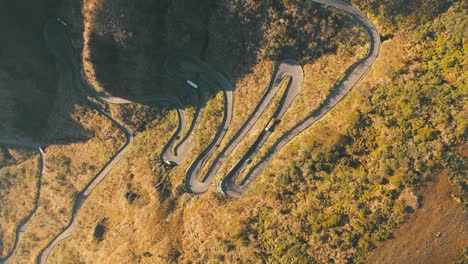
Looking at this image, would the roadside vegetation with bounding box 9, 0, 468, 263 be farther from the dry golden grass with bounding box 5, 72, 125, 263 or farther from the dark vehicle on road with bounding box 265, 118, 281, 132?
the dark vehicle on road with bounding box 265, 118, 281, 132

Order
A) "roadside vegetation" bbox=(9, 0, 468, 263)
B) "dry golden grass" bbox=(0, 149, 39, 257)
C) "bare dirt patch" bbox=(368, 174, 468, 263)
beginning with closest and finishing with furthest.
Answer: "bare dirt patch" bbox=(368, 174, 468, 263), "roadside vegetation" bbox=(9, 0, 468, 263), "dry golden grass" bbox=(0, 149, 39, 257)

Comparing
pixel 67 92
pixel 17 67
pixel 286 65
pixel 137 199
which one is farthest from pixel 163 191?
pixel 17 67

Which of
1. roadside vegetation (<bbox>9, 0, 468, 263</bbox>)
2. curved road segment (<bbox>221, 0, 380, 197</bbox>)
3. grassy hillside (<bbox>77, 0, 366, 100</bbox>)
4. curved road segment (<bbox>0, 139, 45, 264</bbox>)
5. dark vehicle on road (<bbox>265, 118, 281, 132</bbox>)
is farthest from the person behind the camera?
curved road segment (<bbox>0, 139, 45, 264</bbox>)

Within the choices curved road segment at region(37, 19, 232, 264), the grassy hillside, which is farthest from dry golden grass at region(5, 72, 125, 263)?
the grassy hillside

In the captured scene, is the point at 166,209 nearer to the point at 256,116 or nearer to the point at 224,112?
the point at 224,112

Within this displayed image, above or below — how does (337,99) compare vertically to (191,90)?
above

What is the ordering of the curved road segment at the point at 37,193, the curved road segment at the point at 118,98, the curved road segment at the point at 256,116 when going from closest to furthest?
1. the curved road segment at the point at 256,116
2. the curved road segment at the point at 118,98
3. the curved road segment at the point at 37,193

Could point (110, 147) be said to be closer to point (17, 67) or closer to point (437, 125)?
point (17, 67)

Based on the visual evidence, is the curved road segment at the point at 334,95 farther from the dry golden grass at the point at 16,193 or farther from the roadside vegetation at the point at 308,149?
the dry golden grass at the point at 16,193

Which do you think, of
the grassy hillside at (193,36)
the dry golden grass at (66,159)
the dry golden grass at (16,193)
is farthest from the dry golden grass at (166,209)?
the dry golden grass at (16,193)
